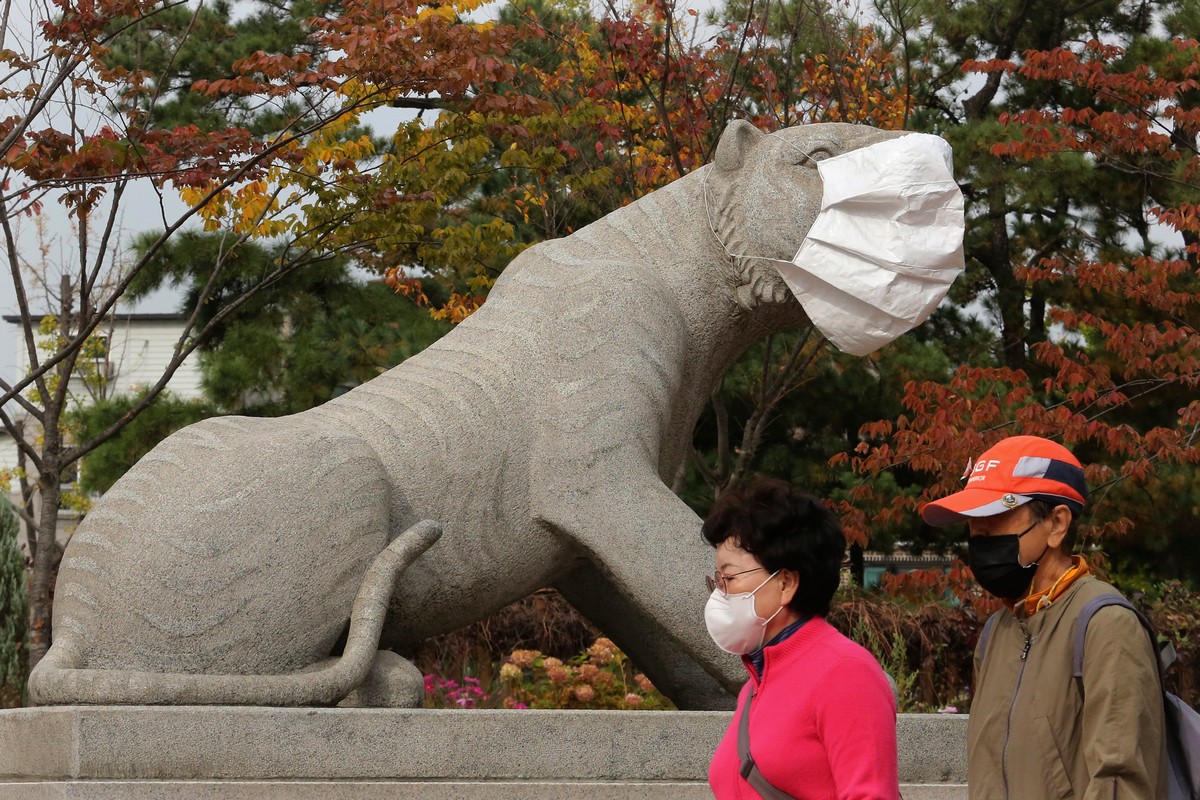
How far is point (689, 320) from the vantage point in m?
4.73

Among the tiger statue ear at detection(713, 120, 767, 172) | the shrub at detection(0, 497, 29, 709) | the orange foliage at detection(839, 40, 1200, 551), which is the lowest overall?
the shrub at detection(0, 497, 29, 709)

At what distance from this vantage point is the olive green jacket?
244 cm

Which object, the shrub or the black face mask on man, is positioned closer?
the black face mask on man

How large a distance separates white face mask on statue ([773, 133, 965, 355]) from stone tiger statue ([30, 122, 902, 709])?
0.11 metres

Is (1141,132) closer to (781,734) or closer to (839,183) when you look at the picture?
(839,183)

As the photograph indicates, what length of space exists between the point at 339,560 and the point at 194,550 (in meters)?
0.40

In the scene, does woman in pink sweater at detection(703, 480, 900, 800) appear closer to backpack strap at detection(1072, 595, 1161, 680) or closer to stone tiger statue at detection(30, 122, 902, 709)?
backpack strap at detection(1072, 595, 1161, 680)

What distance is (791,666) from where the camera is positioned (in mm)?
2414

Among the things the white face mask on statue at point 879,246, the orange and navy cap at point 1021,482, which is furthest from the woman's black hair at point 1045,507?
the white face mask on statue at point 879,246

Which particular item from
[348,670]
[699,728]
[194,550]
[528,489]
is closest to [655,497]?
[528,489]

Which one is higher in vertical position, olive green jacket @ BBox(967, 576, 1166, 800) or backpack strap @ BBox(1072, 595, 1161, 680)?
backpack strap @ BBox(1072, 595, 1161, 680)

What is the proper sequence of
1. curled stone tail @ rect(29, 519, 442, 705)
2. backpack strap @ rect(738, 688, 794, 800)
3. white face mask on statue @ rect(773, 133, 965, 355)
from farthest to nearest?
white face mask on statue @ rect(773, 133, 965, 355) < curled stone tail @ rect(29, 519, 442, 705) < backpack strap @ rect(738, 688, 794, 800)

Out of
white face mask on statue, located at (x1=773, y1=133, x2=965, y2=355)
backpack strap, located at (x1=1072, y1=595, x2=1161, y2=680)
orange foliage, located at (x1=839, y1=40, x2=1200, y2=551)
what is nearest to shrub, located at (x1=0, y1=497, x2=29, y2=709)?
orange foliage, located at (x1=839, y1=40, x2=1200, y2=551)

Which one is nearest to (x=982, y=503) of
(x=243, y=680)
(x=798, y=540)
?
(x=798, y=540)
